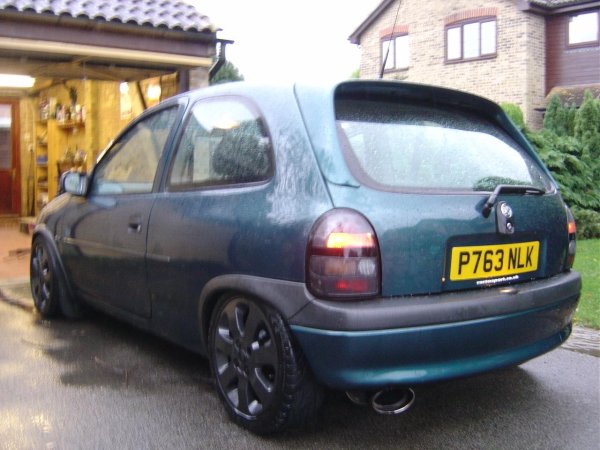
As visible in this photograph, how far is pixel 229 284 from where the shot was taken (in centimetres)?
303

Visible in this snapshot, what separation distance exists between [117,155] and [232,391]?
1935 millimetres

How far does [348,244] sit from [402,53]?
70.1ft

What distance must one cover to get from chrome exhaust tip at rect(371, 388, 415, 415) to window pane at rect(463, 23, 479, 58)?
62.7 feet

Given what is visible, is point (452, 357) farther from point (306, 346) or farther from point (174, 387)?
point (174, 387)

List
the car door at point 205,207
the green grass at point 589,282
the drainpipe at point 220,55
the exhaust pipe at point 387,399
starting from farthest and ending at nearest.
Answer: the drainpipe at point 220,55
the green grass at point 589,282
the car door at point 205,207
the exhaust pipe at point 387,399

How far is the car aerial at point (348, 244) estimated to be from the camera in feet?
8.76

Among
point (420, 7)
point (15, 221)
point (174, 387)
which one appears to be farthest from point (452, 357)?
point (420, 7)

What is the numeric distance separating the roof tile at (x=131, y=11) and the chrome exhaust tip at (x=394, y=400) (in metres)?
5.55

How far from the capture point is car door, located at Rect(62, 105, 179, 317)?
12.5 feet

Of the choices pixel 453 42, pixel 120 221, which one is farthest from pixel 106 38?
pixel 453 42

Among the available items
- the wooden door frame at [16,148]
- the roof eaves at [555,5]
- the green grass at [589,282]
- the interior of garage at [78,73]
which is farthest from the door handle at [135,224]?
the roof eaves at [555,5]

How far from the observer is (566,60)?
19984mm

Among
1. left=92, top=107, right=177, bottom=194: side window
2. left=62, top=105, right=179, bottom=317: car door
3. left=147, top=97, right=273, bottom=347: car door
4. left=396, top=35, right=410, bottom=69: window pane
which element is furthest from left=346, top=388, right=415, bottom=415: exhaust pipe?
left=396, top=35, right=410, bottom=69: window pane

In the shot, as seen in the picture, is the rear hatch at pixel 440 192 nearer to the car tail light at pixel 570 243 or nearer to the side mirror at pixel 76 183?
the car tail light at pixel 570 243
